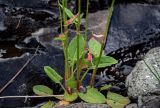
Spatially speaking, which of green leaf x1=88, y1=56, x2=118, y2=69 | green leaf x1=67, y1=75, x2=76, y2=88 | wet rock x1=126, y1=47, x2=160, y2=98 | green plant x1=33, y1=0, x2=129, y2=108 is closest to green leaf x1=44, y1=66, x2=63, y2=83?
green plant x1=33, y1=0, x2=129, y2=108

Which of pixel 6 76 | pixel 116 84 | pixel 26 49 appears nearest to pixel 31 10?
pixel 26 49

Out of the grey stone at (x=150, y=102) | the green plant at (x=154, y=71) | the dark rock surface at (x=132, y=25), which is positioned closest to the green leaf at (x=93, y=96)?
the grey stone at (x=150, y=102)

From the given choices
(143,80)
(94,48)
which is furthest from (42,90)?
(143,80)

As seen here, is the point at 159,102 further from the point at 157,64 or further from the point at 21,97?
the point at 21,97

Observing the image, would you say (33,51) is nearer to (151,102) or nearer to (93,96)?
(93,96)

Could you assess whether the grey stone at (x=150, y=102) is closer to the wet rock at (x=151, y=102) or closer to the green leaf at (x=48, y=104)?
the wet rock at (x=151, y=102)

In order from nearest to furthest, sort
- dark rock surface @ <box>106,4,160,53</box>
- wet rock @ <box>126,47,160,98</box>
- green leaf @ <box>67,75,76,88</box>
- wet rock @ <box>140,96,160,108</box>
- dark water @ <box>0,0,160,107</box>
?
wet rock @ <box>140,96,160,108</box>, green leaf @ <box>67,75,76,88</box>, wet rock @ <box>126,47,160,98</box>, dark water @ <box>0,0,160,107</box>, dark rock surface @ <box>106,4,160,53</box>

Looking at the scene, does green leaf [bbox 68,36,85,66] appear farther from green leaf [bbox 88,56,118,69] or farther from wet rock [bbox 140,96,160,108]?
wet rock [bbox 140,96,160,108]
